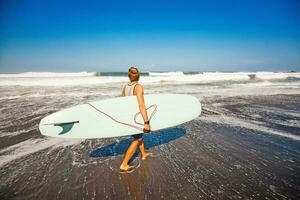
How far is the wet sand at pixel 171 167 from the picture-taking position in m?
3.30

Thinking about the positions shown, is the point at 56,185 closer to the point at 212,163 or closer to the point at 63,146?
the point at 63,146

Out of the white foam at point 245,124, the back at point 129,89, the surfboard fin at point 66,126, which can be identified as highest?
the back at point 129,89

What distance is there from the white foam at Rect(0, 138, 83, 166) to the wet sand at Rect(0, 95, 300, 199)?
42 millimetres

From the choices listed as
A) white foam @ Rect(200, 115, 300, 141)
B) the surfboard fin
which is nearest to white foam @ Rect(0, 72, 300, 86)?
white foam @ Rect(200, 115, 300, 141)

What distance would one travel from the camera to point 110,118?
15.2ft

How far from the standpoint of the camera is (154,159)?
14.9ft

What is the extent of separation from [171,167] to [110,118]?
1.54 meters

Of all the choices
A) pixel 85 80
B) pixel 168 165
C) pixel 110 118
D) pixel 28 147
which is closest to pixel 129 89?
pixel 110 118

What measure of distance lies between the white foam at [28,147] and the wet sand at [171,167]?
4 centimetres

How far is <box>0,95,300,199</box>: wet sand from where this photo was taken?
330 cm

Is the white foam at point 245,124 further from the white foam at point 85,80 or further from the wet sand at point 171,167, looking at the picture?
the white foam at point 85,80

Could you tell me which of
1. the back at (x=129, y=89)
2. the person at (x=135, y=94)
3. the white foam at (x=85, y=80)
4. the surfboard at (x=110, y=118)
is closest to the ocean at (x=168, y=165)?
the person at (x=135, y=94)

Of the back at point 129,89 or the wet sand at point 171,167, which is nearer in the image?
the wet sand at point 171,167

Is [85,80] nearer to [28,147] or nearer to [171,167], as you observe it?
[28,147]
